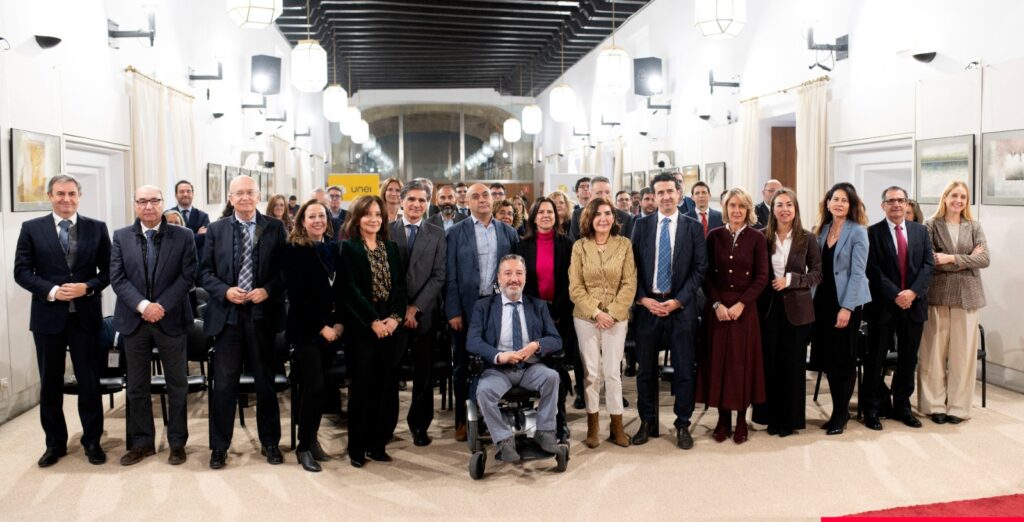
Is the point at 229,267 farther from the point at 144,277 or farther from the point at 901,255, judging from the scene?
the point at 901,255

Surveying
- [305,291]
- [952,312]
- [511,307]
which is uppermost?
[305,291]

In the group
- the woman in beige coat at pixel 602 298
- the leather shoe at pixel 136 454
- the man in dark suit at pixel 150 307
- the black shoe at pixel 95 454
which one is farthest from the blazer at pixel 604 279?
the black shoe at pixel 95 454

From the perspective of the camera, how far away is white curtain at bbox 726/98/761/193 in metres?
9.16

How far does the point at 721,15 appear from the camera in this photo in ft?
21.7

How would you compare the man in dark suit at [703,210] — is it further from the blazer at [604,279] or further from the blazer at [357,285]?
the blazer at [357,285]

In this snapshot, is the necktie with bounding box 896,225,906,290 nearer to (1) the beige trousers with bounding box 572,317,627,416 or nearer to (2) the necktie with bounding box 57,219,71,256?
(1) the beige trousers with bounding box 572,317,627,416

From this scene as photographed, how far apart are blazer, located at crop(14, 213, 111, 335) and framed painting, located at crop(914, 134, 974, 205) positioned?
6.37 m

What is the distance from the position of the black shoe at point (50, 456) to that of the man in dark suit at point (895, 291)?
16.7 ft

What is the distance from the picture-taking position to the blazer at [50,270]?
441 centimetres

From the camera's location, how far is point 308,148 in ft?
58.6

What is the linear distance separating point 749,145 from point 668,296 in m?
5.02

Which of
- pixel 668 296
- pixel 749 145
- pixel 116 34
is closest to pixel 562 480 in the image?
pixel 668 296

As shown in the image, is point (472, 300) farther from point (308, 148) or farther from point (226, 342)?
point (308, 148)

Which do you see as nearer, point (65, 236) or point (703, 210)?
point (65, 236)
